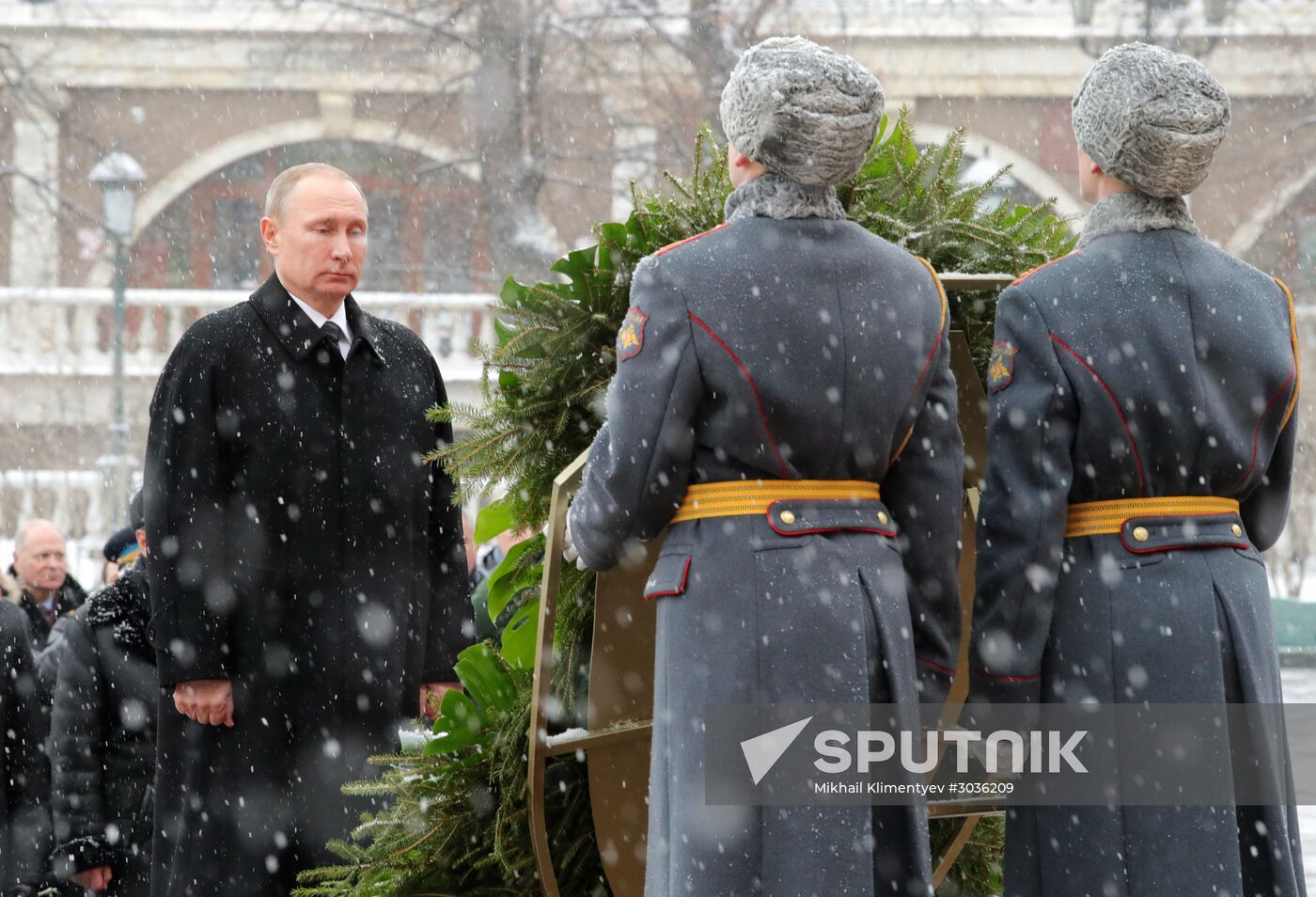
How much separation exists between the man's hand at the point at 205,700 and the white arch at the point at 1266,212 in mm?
20047

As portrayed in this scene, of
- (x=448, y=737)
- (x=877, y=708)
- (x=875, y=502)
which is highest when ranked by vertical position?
(x=875, y=502)

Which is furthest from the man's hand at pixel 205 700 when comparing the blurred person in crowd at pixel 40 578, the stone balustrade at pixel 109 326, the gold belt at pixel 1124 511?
the stone balustrade at pixel 109 326

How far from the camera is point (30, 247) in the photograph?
81.3 ft

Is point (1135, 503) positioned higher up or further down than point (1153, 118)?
further down

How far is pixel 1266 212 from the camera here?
23219mm

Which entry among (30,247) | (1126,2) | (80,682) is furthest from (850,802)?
(30,247)

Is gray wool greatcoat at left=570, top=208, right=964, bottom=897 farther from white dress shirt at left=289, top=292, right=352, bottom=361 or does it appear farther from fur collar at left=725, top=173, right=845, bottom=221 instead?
white dress shirt at left=289, top=292, right=352, bottom=361

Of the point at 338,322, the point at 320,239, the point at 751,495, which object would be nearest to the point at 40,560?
the point at 338,322

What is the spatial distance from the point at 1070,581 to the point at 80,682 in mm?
3100

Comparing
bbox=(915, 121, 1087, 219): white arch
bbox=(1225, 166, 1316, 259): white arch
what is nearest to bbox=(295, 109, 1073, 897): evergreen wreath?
bbox=(1225, 166, 1316, 259): white arch

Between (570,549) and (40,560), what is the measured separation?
510 cm

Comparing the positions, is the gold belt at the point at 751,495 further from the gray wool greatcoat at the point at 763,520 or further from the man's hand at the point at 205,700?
the man's hand at the point at 205,700

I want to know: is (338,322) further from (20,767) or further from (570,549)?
(20,767)

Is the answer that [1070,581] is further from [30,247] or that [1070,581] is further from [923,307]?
[30,247]
